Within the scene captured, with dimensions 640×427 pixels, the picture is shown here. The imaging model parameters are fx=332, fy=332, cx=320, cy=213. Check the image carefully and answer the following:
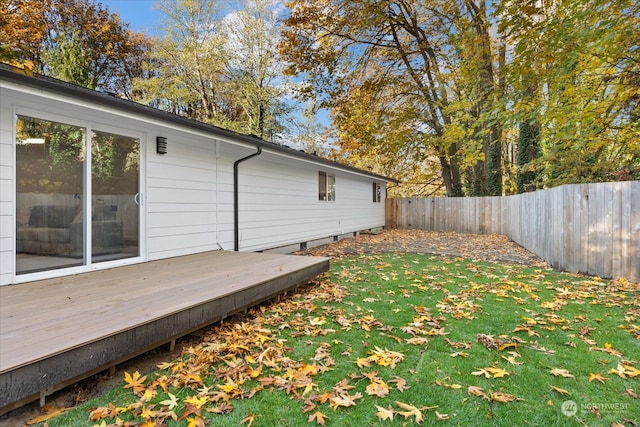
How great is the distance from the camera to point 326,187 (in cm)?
1097

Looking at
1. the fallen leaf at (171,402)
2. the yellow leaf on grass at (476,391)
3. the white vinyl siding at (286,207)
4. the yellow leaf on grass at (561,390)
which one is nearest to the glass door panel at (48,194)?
the fallen leaf at (171,402)

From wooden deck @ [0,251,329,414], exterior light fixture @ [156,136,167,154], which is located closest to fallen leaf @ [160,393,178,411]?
wooden deck @ [0,251,329,414]

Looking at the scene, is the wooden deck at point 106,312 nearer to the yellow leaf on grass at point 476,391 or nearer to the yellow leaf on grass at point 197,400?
the yellow leaf on grass at point 197,400

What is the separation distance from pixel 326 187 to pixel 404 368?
8.57 metres

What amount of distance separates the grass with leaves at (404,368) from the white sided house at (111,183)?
2152 millimetres

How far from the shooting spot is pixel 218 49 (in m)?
16.4

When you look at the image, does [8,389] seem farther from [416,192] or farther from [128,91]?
[416,192]

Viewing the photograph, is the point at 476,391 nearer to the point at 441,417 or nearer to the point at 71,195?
the point at 441,417

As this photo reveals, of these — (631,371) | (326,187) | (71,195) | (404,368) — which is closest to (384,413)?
(404,368)

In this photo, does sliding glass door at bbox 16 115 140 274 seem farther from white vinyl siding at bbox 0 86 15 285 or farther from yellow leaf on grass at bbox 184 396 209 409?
yellow leaf on grass at bbox 184 396 209 409

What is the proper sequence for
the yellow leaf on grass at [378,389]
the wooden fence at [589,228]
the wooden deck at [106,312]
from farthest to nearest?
the wooden fence at [589,228] < the yellow leaf on grass at [378,389] < the wooden deck at [106,312]

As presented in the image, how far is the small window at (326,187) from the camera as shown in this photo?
10.6 meters

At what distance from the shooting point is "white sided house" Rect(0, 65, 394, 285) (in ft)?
11.6

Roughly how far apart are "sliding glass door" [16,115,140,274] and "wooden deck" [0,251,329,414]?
361 millimetres
